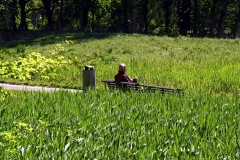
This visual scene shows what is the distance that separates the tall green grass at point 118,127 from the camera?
18.1 ft

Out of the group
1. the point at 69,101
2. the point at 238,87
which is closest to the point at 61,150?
the point at 69,101

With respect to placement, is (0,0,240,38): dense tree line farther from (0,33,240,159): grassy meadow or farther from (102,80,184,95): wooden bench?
(0,33,240,159): grassy meadow

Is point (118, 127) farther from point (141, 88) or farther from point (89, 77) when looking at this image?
point (141, 88)

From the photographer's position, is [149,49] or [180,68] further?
[149,49]

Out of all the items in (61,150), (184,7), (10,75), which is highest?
(184,7)

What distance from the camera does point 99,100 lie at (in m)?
9.45

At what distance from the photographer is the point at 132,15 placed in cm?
5425

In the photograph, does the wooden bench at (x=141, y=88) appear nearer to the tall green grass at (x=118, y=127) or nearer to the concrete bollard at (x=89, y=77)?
the concrete bollard at (x=89, y=77)

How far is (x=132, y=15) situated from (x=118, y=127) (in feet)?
158

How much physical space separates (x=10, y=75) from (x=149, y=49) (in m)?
20.9

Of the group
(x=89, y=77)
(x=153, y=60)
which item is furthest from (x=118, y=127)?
(x=153, y=60)

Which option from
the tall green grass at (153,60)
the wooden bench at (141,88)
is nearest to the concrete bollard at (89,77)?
the tall green grass at (153,60)

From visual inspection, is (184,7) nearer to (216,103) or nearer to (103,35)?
(103,35)

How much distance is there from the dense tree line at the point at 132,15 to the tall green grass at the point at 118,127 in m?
35.2
